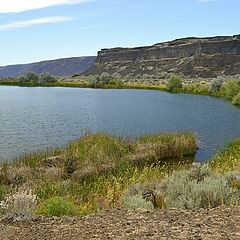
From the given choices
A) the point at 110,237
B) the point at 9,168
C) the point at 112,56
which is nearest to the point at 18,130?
the point at 9,168

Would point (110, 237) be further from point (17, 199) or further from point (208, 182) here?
point (208, 182)

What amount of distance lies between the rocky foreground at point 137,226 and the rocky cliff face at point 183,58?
404 feet

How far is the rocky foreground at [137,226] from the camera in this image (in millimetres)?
6426

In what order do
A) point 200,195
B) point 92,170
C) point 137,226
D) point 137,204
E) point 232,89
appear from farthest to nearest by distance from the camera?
point 232,89 → point 92,170 → point 200,195 → point 137,204 → point 137,226

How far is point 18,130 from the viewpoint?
30859 millimetres

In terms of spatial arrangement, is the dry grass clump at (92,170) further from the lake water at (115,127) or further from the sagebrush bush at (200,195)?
the lake water at (115,127)

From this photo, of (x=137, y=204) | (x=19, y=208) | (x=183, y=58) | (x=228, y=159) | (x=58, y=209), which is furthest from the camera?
Answer: (x=183, y=58)

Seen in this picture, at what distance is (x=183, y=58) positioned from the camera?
542ft

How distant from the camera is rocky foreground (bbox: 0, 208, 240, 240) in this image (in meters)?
6.43

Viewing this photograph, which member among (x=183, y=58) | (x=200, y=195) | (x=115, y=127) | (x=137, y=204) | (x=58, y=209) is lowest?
(x=115, y=127)

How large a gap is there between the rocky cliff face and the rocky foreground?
12309 cm

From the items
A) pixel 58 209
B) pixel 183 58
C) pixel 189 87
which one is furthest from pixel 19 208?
pixel 183 58

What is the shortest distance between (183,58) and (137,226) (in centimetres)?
16184

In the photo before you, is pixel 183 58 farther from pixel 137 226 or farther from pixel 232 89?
pixel 137 226
